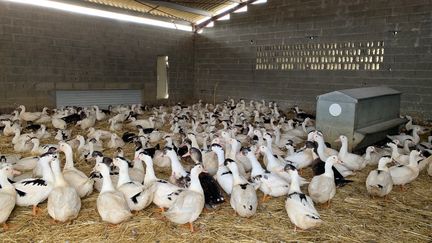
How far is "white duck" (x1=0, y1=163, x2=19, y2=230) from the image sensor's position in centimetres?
362

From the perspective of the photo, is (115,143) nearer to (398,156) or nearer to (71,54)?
(398,156)

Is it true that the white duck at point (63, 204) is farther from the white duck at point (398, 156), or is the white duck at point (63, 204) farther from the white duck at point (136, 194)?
the white duck at point (398, 156)

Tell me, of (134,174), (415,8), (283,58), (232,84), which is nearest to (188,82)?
(232,84)

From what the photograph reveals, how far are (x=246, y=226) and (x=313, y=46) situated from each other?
10.5 m

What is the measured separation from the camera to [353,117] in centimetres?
689

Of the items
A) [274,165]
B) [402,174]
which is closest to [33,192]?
[274,165]

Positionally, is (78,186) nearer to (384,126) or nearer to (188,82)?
(384,126)

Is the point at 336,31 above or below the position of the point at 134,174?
above

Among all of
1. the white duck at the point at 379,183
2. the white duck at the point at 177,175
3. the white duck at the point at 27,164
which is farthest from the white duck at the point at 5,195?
the white duck at the point at 379,183

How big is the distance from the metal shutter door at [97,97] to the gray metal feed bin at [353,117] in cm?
935

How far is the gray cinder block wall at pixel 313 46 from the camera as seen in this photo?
420 inches

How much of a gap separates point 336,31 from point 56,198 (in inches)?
443

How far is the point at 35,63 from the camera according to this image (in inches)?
456

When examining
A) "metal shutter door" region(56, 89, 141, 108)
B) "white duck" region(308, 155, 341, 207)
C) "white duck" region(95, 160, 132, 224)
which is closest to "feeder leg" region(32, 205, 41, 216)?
"white duck" region(95, 160, 132, 224)
